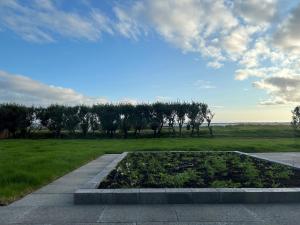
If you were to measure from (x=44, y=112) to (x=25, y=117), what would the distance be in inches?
85.2

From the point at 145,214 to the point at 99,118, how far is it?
36599 millimetres

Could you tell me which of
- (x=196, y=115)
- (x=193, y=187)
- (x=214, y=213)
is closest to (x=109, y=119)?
(x=196, y=115)

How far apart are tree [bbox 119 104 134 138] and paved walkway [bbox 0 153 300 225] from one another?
34.8 meters

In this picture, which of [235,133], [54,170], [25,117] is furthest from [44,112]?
[54,170]

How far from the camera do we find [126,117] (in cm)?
4184

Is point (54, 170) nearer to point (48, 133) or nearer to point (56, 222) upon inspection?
point (56, 222)

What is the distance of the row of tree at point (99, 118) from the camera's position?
136 feet

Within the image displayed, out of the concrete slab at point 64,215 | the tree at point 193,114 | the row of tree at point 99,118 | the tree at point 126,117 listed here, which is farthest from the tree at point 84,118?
the concrete slab at point 64,215

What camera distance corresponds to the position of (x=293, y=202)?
21.3ft

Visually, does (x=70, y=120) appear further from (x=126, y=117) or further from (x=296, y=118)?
(x=296, y=118)

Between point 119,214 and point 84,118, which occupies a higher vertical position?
point 84,118

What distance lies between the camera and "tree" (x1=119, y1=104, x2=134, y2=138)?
136 ft

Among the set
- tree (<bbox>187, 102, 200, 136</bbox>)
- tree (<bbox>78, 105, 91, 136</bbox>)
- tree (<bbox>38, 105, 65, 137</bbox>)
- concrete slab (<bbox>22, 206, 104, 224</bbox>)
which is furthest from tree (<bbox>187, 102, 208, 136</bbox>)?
concrete slab (<bbox>22, 206, 104, 224</bbox>)

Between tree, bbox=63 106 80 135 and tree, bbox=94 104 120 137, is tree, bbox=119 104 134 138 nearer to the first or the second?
tree, bbox=94 104 120 137
